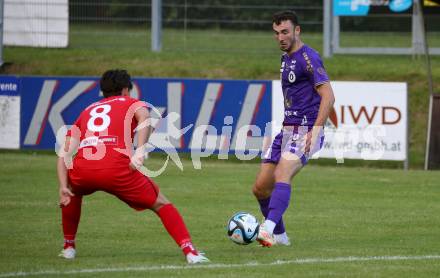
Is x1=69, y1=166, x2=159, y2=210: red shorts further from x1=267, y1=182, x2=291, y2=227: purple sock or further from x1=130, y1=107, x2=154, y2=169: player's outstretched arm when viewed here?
x1=267, y1=182, x2=291, y2=227: purple sock

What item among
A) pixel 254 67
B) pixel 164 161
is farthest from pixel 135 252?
pixel 254 67

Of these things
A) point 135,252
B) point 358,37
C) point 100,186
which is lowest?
point 135,252

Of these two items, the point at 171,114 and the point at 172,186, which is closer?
the point at 172,186

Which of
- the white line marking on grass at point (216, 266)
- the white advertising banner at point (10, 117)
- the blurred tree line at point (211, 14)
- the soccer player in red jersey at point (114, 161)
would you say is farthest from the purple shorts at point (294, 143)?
the blurred tree line at point (211, 14)

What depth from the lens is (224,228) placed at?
1103 cm

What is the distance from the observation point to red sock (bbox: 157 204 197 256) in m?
8.43

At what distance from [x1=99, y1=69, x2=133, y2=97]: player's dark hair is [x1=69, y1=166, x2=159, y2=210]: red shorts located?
693mm

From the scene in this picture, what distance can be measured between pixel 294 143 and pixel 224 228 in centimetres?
179

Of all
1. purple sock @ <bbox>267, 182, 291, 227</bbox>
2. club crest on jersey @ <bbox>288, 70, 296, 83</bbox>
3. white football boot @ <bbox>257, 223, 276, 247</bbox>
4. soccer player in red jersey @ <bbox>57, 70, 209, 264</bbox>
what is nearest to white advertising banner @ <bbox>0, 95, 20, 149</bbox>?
club crest on jersey @ <bbox>288, 70, 296, 83</bbox>

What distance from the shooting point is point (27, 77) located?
736 inches

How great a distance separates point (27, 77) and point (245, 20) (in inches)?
247

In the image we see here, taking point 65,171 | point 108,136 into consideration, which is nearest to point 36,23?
point 65,171

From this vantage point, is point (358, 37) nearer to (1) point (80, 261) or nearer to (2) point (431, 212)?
(2) point (431, 212)

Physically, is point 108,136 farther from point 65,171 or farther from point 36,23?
point 36,23
